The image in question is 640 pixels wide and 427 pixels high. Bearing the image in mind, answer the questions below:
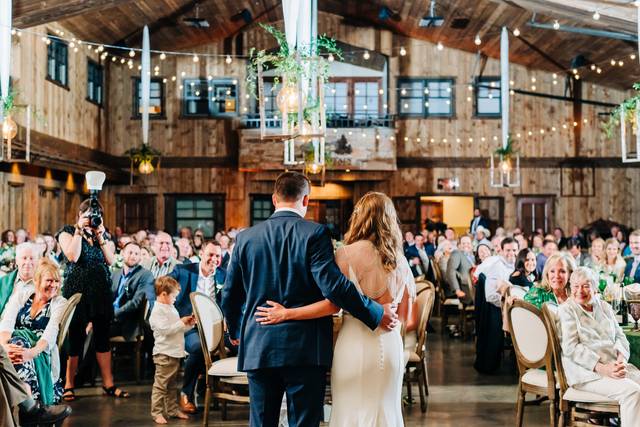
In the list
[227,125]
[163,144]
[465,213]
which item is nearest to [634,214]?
[465,213]

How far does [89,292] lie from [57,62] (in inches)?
367

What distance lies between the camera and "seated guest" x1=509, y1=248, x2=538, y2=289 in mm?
7082

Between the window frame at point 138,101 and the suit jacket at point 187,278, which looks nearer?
the suit jacket at point 187,278

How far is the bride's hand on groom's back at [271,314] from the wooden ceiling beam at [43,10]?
8398 millimetres

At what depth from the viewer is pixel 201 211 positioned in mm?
18344

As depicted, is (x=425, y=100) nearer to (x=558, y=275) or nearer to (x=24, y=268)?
(x=558, y=275)

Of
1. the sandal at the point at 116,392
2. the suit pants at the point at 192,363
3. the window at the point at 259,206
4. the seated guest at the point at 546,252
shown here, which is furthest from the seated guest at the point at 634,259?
the window at the point at 259,206

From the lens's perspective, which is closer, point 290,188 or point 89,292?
point 290,188

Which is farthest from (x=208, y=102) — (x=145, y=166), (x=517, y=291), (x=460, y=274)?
(x=517, y=291)

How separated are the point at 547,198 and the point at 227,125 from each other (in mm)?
7602

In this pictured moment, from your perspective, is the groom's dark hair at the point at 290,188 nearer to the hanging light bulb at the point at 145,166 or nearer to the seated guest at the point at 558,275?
the seated guest at the point at 558,275

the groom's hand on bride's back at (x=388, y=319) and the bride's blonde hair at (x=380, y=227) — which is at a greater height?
the bride's blonde hair at (x=380, y=227)

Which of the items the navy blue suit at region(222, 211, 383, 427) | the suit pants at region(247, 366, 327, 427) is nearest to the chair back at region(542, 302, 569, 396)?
the navy blue suit at region(222, 211, 383, 427)

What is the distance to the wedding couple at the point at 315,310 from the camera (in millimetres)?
3334
